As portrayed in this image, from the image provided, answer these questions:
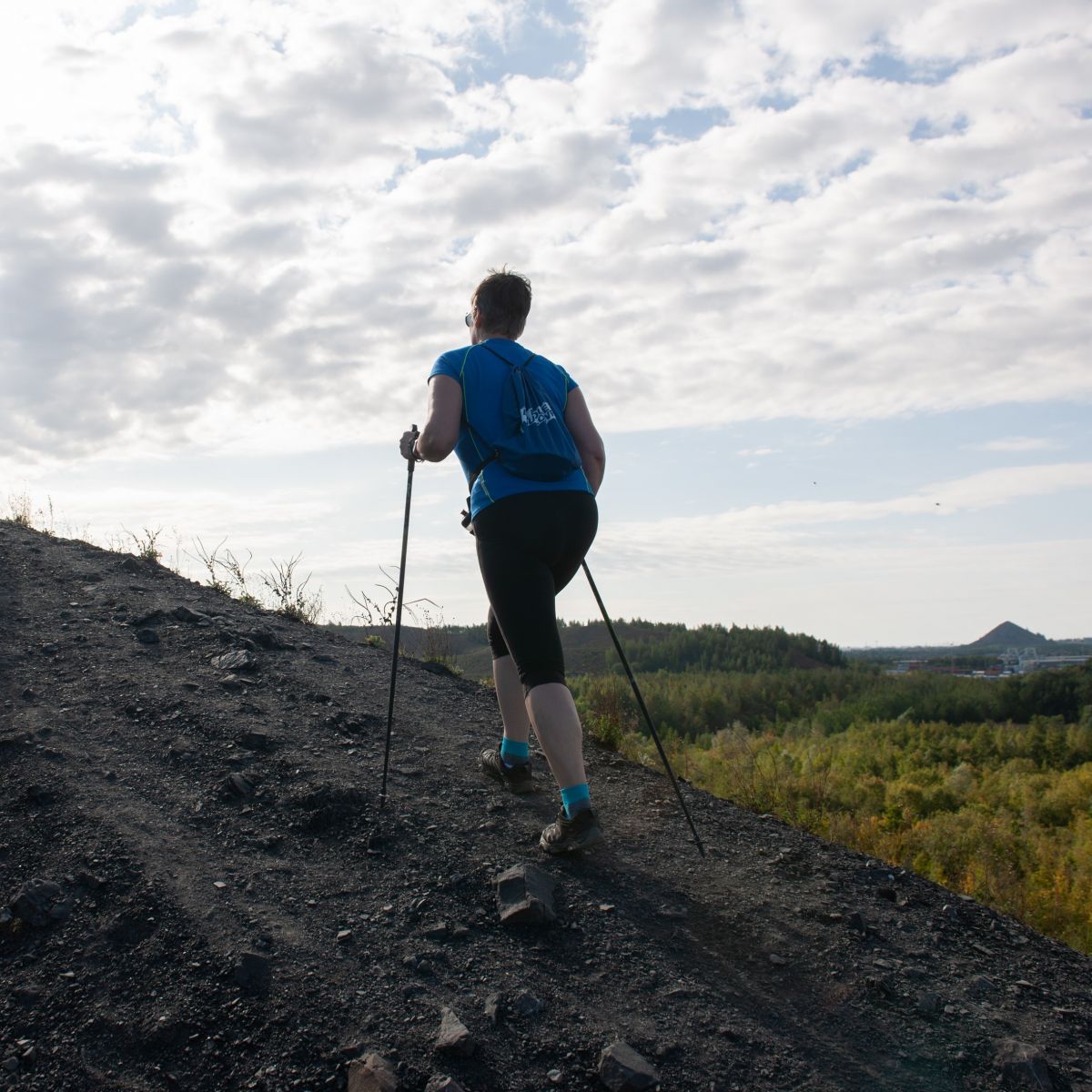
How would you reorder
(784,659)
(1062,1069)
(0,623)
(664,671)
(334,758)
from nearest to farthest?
(1062,1069)
(334,758)
(0,623)
(664,671)
(784,659)

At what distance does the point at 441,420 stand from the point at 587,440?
652mm

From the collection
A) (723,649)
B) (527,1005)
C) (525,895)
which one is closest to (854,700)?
(723,649)

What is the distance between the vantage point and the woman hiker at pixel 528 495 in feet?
11.7

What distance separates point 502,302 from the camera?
3938 millimetres

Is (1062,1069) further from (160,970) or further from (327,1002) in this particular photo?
(160,970)

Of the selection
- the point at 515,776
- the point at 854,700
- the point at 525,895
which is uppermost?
the point at 515,776

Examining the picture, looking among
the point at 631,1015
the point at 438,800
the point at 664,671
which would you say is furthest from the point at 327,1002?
the point at 664,671

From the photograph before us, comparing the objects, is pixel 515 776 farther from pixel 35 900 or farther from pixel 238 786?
pixel 35 900

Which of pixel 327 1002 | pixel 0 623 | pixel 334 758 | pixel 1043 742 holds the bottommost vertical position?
pixel 1043 742

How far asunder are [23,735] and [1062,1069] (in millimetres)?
4497

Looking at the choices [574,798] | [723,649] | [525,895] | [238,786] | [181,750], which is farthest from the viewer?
[723,649]

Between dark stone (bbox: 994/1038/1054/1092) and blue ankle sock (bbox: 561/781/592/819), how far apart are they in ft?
5.09

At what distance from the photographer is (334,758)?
15.3ft

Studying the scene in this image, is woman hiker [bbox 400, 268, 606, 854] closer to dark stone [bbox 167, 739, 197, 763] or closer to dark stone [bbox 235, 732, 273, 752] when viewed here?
dark stone [bbox 235, 732, 273, 752]
